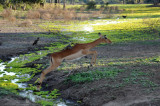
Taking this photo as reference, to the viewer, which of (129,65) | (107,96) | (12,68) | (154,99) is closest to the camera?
(154,99)

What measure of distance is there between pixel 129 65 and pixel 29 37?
12750 millimetres

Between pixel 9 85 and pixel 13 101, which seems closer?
pixel 13 101

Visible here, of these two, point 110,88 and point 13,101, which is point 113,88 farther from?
point 13,101

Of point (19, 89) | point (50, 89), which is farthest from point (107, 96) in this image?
point (19, 89)

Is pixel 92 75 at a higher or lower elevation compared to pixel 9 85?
higher

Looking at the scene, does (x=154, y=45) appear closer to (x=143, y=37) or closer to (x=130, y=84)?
(x=143, y=37)

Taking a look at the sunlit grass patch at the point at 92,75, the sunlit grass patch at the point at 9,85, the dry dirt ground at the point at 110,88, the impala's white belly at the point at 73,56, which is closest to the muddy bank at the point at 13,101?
the dry dirt ground at the point at 110,88

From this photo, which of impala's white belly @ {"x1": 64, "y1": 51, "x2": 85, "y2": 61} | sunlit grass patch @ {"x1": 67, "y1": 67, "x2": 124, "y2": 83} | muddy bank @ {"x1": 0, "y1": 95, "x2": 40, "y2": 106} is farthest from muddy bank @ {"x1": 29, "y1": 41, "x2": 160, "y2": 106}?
muddy bank @ {"x1": 0, "y1": 95, "x2": 40, "y2": 106}

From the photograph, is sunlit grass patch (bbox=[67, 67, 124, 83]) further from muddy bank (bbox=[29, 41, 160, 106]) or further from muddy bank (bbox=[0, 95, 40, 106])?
muddy bank (bbox=[0, 95, 40, 106])

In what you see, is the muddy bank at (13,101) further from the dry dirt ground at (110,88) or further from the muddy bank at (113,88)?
the muddy bank at (113,88)

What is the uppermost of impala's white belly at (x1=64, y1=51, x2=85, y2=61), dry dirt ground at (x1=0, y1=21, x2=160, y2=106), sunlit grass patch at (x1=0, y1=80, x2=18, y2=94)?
impala's white belly at (x1=64, y1=51, x2=85, y2=61)

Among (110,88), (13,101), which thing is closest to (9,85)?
(13,101)

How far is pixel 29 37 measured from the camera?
911 inches

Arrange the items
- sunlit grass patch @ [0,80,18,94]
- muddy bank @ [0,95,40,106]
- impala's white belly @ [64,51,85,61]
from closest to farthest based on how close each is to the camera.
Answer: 1. muddy bank @ [0,95,40,106]
2. impala's white belly @ [64,51,85,61]
3. sunlit grass patch @ [0,80,18,94]
